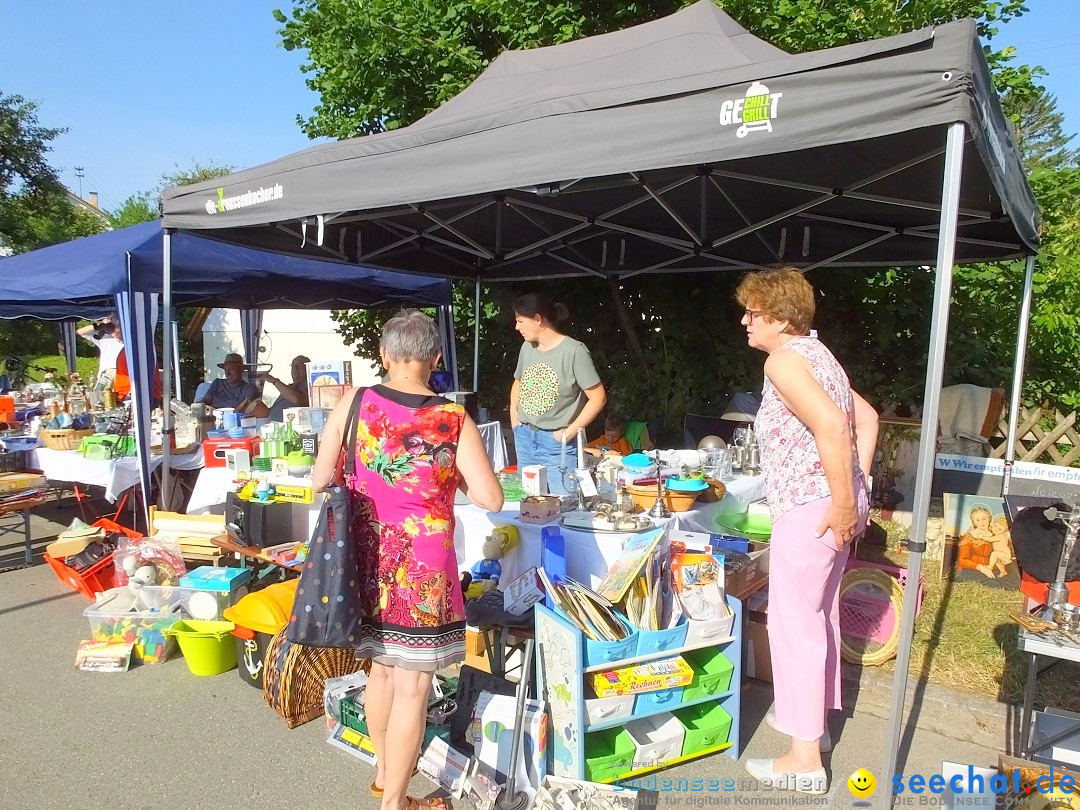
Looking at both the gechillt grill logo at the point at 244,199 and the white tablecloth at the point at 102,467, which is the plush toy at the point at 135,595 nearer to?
the white tablecloth at the point at 102,467

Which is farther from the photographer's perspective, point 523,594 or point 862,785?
point 523,594

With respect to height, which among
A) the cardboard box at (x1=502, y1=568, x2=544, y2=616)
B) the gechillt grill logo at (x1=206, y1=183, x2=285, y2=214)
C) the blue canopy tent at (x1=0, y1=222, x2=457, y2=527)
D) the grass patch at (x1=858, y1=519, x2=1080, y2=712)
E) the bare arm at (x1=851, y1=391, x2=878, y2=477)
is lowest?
the grass patch at (x1=858, y1=519, x2=1080, y2=712)

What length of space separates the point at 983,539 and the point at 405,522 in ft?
12.2

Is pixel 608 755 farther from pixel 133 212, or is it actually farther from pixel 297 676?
pixel 133 212

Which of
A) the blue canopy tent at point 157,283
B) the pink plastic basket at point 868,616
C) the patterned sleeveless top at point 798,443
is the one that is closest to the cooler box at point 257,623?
the blue canopy tent at point 157,283

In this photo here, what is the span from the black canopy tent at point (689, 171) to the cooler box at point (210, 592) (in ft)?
5.86

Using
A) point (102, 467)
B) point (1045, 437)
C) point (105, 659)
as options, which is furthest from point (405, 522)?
point (1045, 437)

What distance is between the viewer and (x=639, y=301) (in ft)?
23.1

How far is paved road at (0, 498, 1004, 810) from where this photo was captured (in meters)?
2.38

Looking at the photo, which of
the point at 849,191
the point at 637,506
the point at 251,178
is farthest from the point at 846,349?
the point at 251,178

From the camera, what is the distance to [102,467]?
4.64 meters

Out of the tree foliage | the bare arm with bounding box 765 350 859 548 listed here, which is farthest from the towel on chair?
the bare arm with bounding box 765 350 859 548

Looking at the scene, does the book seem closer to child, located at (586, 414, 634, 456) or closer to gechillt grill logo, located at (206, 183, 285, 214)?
gechillt grill logo, located at (206, 183, 285, 214)

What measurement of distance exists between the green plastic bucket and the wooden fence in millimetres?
5267
